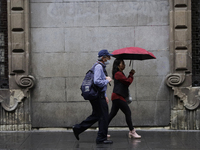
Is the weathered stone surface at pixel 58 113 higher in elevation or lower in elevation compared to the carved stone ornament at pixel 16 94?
lower

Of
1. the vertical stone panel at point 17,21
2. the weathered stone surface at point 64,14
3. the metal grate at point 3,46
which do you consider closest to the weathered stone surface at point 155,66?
the weathered stone surface at point 64,14

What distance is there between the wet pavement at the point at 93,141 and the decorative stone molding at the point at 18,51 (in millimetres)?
873

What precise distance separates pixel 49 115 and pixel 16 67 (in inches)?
55.9

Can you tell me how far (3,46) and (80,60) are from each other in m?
1.98

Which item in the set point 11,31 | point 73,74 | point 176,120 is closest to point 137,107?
point 176,120

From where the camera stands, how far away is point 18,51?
8906 mm

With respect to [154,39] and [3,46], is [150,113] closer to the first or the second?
[154,39]

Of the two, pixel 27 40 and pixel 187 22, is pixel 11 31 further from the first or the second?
pixel 187 22

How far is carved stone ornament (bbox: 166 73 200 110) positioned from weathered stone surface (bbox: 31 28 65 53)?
2766 mm

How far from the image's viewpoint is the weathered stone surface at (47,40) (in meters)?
8.98

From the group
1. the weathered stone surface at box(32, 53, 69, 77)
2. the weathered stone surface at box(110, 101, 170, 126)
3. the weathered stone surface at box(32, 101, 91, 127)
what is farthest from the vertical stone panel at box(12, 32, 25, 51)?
the weathered stone surface at box(110, 101, 170, 126)

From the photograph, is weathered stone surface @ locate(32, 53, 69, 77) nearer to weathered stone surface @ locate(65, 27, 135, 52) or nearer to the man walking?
weathered stone surface @ locate(65, 27, 135, 52)

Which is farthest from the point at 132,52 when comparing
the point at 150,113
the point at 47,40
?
the point at 47,40

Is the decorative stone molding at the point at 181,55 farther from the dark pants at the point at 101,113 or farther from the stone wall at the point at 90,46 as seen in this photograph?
the dark pants at the point at 101,113
